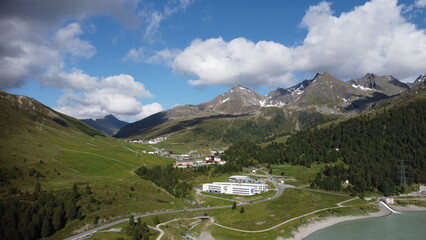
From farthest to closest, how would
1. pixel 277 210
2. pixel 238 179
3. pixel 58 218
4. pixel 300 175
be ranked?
1. pixel 300 175
2. pixel 238 179
3. pixel 277 210
4. pixel 58 218

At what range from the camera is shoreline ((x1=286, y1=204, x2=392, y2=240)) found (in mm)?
104681

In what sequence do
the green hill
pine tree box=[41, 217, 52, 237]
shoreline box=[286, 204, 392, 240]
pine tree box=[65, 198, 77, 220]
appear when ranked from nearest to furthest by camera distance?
pine tree box=[41, 217, 52, 237], pine tree box=[65, 198, 77, 220], the green hill, shoreline box=[286, 204, 392, 240]

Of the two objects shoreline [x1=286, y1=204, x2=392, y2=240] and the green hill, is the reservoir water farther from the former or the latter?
the green hill

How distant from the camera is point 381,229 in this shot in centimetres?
10856

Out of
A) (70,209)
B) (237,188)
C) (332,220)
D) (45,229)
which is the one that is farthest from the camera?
(237,188)

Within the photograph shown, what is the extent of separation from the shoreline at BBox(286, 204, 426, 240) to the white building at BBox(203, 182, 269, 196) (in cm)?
3740

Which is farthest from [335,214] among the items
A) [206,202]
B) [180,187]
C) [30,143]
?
[30,143]

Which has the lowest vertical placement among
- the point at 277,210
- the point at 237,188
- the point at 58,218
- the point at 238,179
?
the point at 277,210

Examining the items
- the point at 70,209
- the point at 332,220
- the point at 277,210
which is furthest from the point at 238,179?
the point at 70,209

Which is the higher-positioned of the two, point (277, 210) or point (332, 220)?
point (277, 210)

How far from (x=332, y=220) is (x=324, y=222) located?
5.29 meters

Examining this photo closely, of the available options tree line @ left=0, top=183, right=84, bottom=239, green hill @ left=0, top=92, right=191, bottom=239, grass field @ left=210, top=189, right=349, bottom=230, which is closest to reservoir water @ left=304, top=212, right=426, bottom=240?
grass field @ left=210, top=189, right=349, bottom=230

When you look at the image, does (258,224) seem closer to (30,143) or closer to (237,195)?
(237,195)

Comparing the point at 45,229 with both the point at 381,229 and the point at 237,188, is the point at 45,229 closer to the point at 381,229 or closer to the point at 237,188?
the point at 237,188
